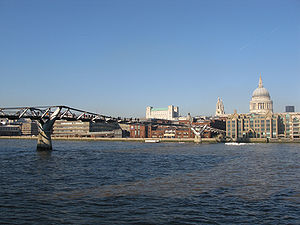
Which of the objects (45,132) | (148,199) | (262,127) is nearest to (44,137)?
(45,132)

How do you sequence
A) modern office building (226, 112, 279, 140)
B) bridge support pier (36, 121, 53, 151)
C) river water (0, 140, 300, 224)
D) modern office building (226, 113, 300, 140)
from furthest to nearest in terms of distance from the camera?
modern office building (226, 113, 300, 140)
modern office building (226, 112, 279, 140)
bridge support pier (36, 121, 53, 151)
river water (0, 140, 300, 224)

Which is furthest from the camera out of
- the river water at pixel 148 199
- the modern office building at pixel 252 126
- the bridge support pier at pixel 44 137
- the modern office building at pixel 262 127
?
the modern office building at pixel 262 127

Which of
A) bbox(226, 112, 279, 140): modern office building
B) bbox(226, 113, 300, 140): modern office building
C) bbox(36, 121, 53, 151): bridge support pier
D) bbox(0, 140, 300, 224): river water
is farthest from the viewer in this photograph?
bbox(226, 113, 300, 140): modern office building

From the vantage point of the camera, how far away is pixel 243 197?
78.0 feet

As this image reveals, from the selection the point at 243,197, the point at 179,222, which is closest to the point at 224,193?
the point at 243,197

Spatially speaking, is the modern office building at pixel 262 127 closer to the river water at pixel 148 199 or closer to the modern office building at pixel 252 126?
the modern office building at pixel 252 126

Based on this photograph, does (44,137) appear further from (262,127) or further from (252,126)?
Answer: (262,127)

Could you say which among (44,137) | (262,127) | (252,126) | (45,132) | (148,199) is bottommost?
(148,199)

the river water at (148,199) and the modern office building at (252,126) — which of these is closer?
the river water at (148,199)

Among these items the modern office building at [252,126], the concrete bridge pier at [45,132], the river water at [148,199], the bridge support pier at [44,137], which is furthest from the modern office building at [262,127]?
the river water at [148,199]

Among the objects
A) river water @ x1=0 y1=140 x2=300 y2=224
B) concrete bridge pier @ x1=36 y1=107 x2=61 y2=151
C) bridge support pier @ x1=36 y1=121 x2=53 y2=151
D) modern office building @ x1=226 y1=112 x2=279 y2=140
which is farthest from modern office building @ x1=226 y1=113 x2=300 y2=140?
river water @ x1=0 y1=140 x2=300 y2=224

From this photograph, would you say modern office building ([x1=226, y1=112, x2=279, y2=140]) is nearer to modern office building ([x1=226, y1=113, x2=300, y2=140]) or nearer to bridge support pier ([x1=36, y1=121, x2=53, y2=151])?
modern office building ([x1=226, y1=113, x2=300, y2=140])

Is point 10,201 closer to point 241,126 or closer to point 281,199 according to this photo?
point 281,199

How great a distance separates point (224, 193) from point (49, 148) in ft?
207
